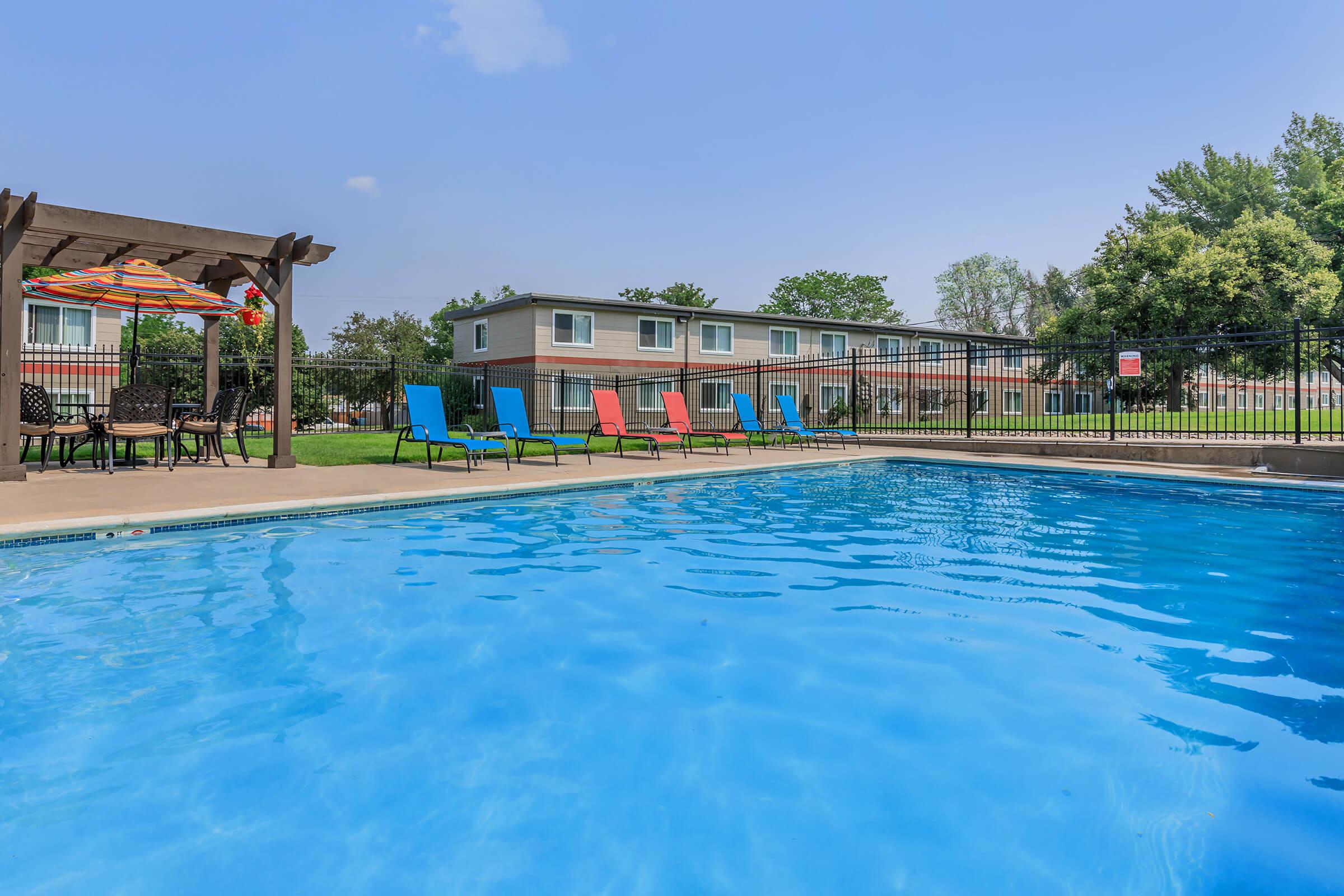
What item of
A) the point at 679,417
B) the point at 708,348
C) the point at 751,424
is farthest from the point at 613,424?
the point at 708,348

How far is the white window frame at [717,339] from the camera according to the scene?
83.8 ft

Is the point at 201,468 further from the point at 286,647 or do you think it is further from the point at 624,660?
the point at 624,660

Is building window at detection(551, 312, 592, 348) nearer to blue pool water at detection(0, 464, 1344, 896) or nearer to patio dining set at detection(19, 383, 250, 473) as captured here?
patio dining set at detection(19, 383, 250, 473)

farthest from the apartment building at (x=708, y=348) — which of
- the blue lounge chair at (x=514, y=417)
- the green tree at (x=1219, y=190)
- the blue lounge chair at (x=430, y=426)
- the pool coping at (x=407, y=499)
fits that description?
the green tree at (x=1219, y=190)

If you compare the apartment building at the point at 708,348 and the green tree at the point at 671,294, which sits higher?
the green tree at the point at 671,294

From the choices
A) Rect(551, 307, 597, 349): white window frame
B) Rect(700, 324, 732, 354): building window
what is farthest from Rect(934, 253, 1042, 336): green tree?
Rect(551, 307, 597, 349): white window frame

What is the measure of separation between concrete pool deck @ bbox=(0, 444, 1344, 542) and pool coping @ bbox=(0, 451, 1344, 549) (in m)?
0.01

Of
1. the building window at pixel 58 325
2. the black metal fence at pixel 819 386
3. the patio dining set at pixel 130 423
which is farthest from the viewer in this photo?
the building window at pixel 58 325

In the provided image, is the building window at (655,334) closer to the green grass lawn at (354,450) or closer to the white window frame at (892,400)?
the white window frame at (892,400)

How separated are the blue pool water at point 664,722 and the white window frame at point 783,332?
21.9m

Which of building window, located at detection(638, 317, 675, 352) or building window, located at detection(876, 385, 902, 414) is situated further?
building window, located at detection(876, 385, 902, 414)

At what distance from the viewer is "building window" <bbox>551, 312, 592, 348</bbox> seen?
75.7 ft

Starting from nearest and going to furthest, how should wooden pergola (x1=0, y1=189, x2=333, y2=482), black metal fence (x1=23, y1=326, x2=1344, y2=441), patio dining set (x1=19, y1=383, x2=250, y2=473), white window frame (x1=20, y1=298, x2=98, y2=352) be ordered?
wooden pergola (x1=0, y1=189, x2=333, y2=482)
patio dining set (x1=19, y1=383, x2=250, y2=473)
black metal fence (x1=23, y1=326, x2=1344, y2=441)
white window frame (x1=20, y1=298, x2=98, y2=352)

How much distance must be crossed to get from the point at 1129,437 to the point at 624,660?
14.3 meters
